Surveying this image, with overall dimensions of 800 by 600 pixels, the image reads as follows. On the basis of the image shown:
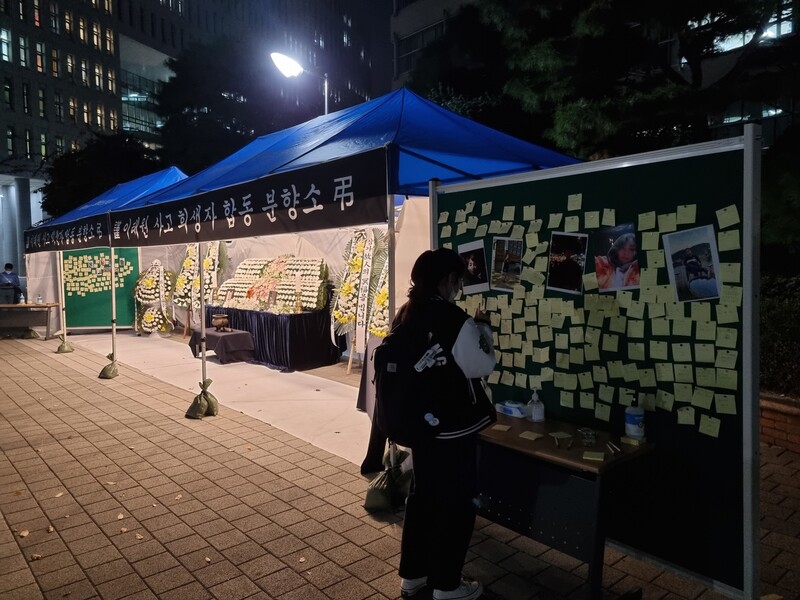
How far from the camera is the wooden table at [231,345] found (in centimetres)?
992

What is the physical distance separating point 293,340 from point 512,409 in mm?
6116

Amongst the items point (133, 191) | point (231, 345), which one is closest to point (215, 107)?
point (133, 191)

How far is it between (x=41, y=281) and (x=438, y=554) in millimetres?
15919

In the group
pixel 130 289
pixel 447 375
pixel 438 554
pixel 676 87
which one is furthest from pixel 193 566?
pixel 130 289

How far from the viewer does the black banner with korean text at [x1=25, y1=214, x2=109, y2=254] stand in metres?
8.49

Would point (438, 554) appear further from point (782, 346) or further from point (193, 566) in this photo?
point (782, 346)

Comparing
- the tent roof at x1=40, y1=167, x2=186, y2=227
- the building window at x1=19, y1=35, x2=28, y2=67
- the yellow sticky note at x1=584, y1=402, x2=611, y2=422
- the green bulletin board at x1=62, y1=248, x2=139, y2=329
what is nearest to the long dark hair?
the yellow sticky note at x1=584, y1=402, x2=611, y2=422

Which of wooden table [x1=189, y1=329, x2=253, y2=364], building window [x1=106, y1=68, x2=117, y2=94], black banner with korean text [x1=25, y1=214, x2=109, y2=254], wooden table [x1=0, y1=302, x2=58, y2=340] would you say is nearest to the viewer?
black banner with korean text [x1=25, y1=214, x2=109, y2=254]

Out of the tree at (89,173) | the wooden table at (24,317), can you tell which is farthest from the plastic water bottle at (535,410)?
the tree at (89,173)

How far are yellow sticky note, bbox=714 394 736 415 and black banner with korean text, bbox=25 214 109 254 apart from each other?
8.03 meters

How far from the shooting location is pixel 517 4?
9.41 m

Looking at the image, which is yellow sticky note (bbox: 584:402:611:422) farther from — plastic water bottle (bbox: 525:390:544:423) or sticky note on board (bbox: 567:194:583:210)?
sticky note on board (bbox: 567:194:583:210)

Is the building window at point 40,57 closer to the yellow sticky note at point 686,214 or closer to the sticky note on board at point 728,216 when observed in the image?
the yellow sticky note at point 686,214

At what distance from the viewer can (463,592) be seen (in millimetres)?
3066
